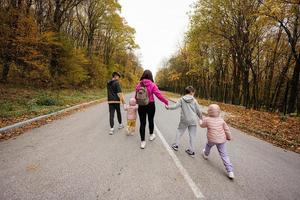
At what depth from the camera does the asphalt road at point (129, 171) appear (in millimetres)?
2686

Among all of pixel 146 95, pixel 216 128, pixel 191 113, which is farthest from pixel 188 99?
pixel 146 95

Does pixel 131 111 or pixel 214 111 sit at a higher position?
pixel 214 111

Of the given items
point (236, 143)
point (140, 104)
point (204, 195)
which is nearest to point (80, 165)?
point (140, 104)

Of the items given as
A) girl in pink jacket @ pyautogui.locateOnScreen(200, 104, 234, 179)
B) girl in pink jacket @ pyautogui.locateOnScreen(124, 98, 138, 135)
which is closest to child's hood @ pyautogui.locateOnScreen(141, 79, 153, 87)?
girl in pink jacket @ pyautogui.locateOnScreen(124, 98, 138, 135)

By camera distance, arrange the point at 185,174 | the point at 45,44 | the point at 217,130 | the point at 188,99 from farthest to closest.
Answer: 1. the point at 45,44
2. the point at 188,99
3. the point at 217,130
4. the point at 185,174

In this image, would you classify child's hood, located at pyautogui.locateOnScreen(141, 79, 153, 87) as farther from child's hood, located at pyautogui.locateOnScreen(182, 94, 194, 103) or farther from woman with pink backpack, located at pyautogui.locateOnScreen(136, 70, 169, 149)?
child's hood, located at pyautogui.locateOnScreen(182, 94, 194, 103)

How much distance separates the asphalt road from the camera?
8.81 ft


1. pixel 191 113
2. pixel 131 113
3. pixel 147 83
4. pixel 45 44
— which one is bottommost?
pixel 131 113

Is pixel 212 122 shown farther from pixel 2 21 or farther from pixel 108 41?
pixel 108 41

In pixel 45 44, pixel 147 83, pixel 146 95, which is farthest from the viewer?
pixel 45 44

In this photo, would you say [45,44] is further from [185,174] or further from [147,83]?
[185,174]

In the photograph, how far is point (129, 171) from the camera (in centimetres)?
332

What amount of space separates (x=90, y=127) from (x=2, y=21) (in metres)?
9.72

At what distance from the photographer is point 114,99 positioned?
19.5 ft
